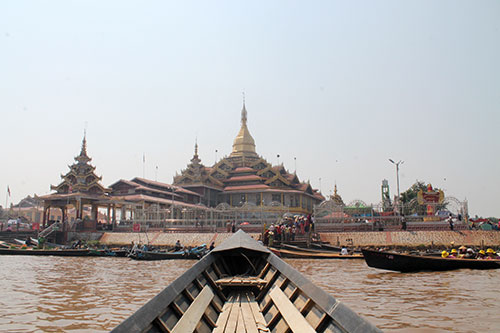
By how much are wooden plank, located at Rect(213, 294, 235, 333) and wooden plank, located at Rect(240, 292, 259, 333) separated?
0.65 feet

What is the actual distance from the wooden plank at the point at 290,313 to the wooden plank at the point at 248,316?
1.25 feet

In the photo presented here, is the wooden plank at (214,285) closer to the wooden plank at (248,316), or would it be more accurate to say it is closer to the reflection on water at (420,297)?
the wooden plank at (248,316)

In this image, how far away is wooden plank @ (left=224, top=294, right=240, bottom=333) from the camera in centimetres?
507

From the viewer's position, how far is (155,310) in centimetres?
425

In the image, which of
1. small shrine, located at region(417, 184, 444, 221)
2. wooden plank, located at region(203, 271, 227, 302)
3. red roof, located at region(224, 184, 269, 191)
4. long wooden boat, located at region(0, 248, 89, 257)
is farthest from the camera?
red roof, located at region(224, 184, 269, 191)

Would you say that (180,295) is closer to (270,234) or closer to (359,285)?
(359,285)

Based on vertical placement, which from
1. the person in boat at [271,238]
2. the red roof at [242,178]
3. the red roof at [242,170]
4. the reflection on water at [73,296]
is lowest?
the reflection on water at [73,296]

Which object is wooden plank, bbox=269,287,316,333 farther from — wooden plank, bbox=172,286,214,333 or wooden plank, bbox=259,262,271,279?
wooden plank, bbox=259,262,271,279

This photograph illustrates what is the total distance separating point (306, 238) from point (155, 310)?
82.4ft

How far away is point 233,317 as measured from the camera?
5680 millimetres

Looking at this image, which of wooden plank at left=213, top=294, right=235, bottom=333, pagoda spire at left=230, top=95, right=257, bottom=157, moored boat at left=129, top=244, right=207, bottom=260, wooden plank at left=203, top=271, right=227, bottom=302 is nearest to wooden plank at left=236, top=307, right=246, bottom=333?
wooden plank at left=213, top=294, right=235, bottom=333

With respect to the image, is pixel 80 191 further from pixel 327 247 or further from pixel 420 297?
pixel 420 297

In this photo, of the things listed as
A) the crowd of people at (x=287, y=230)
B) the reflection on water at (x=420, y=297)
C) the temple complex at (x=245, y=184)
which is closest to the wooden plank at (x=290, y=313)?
the reflection on water at (x=420, y=297)

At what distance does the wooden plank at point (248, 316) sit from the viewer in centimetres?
512
